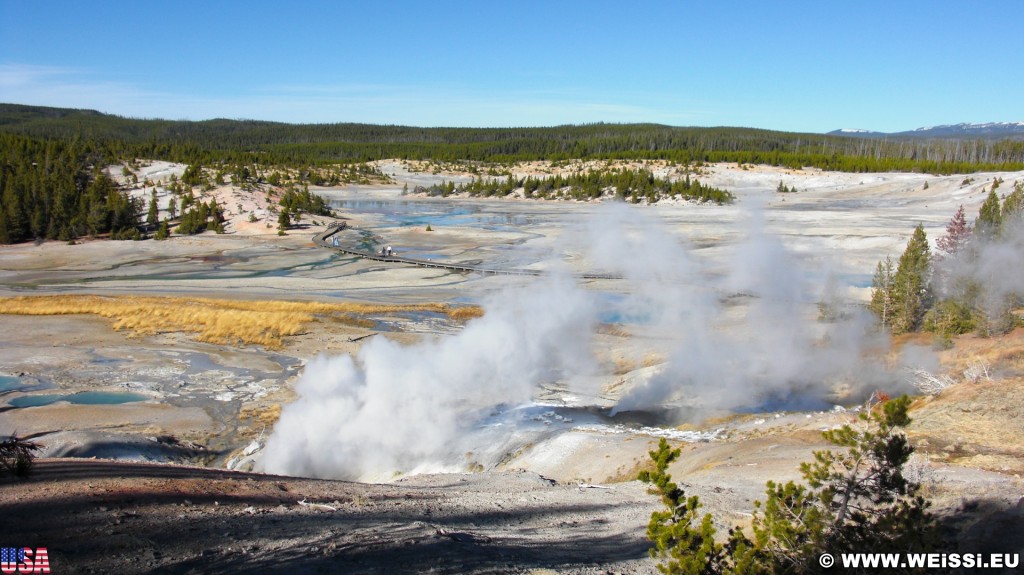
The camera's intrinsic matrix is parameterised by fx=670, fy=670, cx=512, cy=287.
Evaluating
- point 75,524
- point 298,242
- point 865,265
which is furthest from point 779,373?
point 298,242

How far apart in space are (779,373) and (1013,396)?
6683 millimetres

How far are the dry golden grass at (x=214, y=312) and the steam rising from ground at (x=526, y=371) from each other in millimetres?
5151

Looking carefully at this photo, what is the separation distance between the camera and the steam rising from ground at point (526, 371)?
49.9 ft

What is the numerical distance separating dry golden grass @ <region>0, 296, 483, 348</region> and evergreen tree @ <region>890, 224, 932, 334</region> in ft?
53.5

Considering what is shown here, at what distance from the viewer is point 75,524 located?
696cm

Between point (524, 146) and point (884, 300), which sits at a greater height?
point (524, 146)

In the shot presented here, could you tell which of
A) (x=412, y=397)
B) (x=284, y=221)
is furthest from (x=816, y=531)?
(x=284, y=221)

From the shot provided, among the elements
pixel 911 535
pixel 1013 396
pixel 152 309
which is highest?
pixel 911 535

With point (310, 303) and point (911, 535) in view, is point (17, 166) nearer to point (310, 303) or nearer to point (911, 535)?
point (310, 303)

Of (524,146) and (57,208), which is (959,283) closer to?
Answer: (57,208)

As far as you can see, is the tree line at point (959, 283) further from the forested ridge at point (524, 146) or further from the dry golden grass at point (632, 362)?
the forested ridge at point (524, 146)

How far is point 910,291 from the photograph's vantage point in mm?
23203

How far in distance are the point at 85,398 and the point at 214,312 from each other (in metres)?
10.1

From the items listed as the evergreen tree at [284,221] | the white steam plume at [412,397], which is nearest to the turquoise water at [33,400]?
the white steam plume at [412,397]
